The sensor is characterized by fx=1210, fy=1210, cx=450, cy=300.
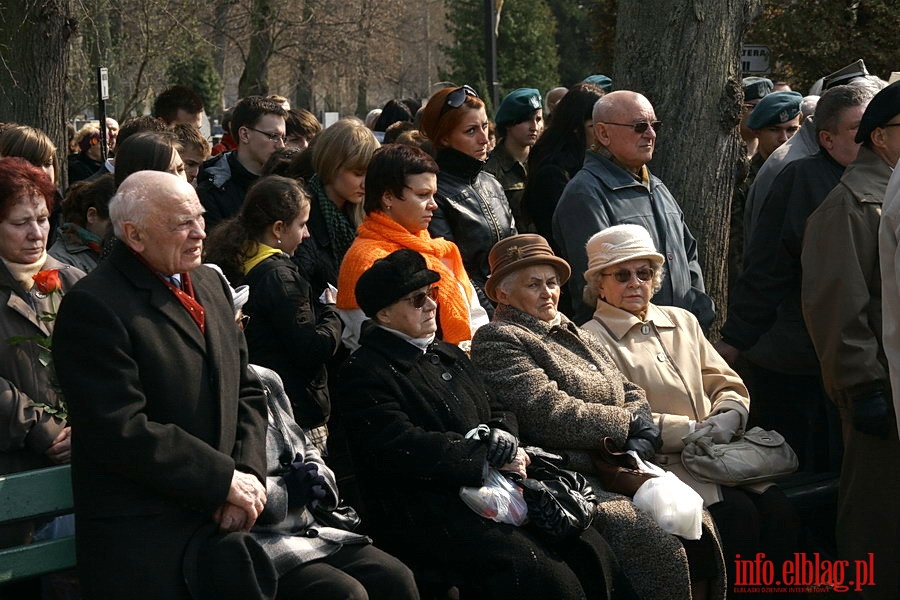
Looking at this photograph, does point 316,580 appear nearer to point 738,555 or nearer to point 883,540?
→ point 738,555

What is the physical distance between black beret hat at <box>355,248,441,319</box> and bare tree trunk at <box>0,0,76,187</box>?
18.3 feet

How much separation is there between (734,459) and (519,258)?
4.22 ft

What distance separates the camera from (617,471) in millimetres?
4980

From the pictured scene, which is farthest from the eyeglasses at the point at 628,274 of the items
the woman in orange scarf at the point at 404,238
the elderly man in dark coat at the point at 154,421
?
the elderly man in dark coat at the point at 154,421

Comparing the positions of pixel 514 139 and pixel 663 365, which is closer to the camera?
pixel 663 365

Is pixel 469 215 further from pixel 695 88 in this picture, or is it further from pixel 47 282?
Answer: pixel 47 282

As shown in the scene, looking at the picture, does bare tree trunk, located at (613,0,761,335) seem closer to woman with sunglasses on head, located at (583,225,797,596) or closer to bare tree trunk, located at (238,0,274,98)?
woman with sunglasses on head, located at (583,225,797,596)

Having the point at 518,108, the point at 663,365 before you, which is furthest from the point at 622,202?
the point at 518,108

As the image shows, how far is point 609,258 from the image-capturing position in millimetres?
5449

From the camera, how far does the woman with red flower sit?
4164 mm

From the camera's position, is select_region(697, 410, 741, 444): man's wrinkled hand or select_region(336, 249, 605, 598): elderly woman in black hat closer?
select_region(336, 249, 605, 598): elderly woman in black hat

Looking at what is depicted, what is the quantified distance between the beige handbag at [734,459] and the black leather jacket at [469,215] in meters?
1.30

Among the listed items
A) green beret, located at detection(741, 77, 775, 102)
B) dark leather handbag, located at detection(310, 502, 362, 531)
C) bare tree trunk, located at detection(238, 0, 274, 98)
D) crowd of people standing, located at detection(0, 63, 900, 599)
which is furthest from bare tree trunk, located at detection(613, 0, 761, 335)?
bare tree trunk, located at detection(238, 0, 274, 98)

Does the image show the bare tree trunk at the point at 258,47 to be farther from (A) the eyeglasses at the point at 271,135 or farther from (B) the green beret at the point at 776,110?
(A) the eyeglasses at the point at 271,135
